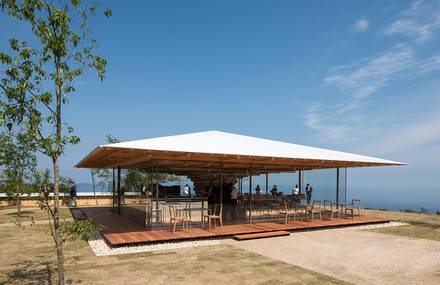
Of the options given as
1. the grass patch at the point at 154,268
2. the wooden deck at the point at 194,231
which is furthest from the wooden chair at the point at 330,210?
the grass patch at the point at 154,268

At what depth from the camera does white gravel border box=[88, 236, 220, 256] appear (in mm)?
8438

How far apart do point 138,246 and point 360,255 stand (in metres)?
5.33

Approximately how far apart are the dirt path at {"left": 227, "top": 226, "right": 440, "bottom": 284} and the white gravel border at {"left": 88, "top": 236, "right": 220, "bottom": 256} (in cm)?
89

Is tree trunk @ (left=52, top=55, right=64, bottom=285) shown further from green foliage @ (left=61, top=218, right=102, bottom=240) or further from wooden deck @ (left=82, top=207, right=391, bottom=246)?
wooden deck @ (left=82, top=207, right=391, bottom=246)

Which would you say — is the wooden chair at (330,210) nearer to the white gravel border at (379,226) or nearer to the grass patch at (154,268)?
the white gravel border at (379,226)

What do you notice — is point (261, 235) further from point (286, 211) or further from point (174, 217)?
point (174, 217)

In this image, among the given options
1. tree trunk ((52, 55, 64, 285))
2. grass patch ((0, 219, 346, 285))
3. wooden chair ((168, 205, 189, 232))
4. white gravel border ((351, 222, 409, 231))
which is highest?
tree trunk ((52, 55, 64, 285))

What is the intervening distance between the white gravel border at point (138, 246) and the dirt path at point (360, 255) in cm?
89

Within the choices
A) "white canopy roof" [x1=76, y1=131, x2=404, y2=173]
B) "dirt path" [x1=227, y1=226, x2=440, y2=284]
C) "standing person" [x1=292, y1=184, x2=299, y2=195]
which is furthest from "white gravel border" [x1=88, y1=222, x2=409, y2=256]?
"standing person" [x1=292, y1=184, x2=299, y2=195]

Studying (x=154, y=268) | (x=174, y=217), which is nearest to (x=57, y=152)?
(x=154, y=268)

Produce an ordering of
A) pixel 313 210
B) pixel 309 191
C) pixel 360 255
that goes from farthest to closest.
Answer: pixel 309 191, pixel 313 210, pixel 360 255

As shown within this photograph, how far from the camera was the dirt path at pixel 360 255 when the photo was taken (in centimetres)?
651

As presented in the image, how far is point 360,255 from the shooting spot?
8.17 metres

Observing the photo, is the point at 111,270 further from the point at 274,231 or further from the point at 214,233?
the point at 274,231
